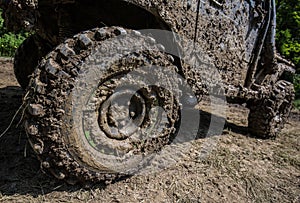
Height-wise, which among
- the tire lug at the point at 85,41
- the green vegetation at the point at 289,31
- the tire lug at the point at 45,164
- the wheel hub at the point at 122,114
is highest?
the green vegetation at the point at 289,31

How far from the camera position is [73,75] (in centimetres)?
161

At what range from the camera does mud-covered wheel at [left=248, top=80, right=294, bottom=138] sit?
3.39m

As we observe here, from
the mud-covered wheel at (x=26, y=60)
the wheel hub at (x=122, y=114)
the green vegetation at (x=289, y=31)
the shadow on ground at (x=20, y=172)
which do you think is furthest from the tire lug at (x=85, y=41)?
the green vegetation at (x=289, y=31)

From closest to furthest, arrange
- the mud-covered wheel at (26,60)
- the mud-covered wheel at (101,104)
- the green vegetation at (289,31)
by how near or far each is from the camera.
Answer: the mud-covered wheel at (101,104), the mud-covered wheel at (26,60), the green vegetation at (289,31)

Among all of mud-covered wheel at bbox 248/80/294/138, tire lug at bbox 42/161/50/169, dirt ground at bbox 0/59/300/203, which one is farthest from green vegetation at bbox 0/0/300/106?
tire lug at bbox 42/161/50/169

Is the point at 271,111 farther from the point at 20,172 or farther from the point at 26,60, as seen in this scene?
the point at 26,60

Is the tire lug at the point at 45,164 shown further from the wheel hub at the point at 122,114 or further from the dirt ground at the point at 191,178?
the wheel hub at the point at 122,114

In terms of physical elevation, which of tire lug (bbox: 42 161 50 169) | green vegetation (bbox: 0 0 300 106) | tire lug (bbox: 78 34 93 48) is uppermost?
green vegetation (bbox: 0 0 300 106)

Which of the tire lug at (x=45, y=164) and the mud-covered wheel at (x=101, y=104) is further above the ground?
the mud-covered wheel at (x=101, y=104)

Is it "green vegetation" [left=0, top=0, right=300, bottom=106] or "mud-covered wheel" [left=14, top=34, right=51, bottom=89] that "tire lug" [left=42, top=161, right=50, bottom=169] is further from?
"green vegetation" [left=0, top=0, right=300, bottom=106]

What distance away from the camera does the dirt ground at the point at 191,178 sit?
1867 millimetres

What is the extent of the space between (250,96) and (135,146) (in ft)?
5.48

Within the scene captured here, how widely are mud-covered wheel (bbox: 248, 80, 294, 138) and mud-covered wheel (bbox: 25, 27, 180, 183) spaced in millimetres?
1764

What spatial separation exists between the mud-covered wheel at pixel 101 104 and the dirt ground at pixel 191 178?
14cm
